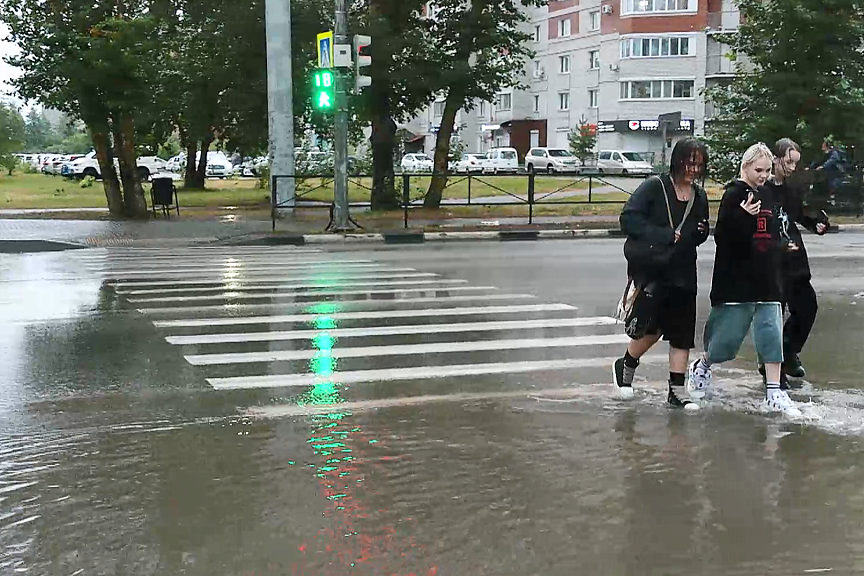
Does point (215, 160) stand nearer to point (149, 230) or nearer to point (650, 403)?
point (149, 230)

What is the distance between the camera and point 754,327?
22.3 ft

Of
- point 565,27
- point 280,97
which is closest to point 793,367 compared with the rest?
point 280,97

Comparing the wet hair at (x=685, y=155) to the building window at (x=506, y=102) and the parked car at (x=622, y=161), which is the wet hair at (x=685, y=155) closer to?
the parked car at (x=622, y=161)

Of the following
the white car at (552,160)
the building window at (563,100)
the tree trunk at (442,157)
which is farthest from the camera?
the building window at (563,100)

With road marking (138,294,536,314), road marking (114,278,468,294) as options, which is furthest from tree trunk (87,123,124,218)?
road marking (138,294,536,314)

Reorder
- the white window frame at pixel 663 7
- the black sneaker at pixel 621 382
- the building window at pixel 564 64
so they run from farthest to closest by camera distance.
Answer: the building window at pixel 564 64 → the white window frame at pixel 663 7 → the black sneaker at pixel 621 382

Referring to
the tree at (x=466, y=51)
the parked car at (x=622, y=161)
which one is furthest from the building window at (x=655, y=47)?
the tree at (x=466, y=51)

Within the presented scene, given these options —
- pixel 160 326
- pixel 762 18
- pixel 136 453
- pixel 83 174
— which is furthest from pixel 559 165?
pixel 136 453

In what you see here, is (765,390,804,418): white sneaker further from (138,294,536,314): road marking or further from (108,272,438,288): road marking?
(108,272,438,288): road marking

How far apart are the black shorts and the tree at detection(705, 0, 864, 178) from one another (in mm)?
21520

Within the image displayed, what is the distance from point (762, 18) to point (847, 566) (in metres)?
25.8

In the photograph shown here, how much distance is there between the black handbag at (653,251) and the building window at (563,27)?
73.1 meters

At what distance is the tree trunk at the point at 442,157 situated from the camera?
26.3 m

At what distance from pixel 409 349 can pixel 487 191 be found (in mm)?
17644
